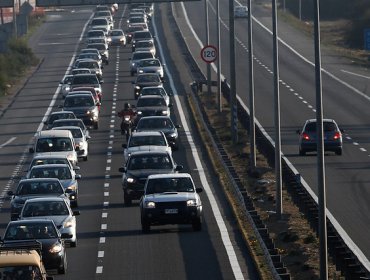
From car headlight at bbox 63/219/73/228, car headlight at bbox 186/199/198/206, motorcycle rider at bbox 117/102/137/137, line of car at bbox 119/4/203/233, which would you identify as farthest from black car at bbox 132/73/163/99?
car headlight at bbox 63/219/73/228

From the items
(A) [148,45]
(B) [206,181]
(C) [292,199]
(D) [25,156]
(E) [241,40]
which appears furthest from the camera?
(E) [241,40]

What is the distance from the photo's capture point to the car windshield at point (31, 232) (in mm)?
32344

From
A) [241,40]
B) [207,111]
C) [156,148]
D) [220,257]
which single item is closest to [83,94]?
[207,111]

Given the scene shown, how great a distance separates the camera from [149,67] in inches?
3509

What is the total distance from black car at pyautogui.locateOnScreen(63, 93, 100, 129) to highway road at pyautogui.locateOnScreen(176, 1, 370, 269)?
7.53m

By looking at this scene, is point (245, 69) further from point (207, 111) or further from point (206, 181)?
point (206, 181)

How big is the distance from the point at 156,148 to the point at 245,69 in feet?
153

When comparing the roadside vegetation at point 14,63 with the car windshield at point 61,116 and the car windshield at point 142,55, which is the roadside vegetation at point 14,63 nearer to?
the car windshield at point 142,55

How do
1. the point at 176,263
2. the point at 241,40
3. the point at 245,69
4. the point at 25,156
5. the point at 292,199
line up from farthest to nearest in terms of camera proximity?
the point at 241,40, the point at 245,69, the point at 25,156, the point at 292,199, the point at 176,263

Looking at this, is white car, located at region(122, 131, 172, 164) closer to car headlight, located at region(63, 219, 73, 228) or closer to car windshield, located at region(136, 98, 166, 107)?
car windshield, located at region(136, 98, 166, 107)

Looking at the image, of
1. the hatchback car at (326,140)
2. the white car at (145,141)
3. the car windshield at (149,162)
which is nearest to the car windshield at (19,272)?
the car windshield at (149,162)

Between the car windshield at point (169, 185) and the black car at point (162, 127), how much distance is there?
18.1 metres

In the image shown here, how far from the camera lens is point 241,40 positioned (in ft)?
386

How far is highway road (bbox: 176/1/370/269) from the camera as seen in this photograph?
144 feet
